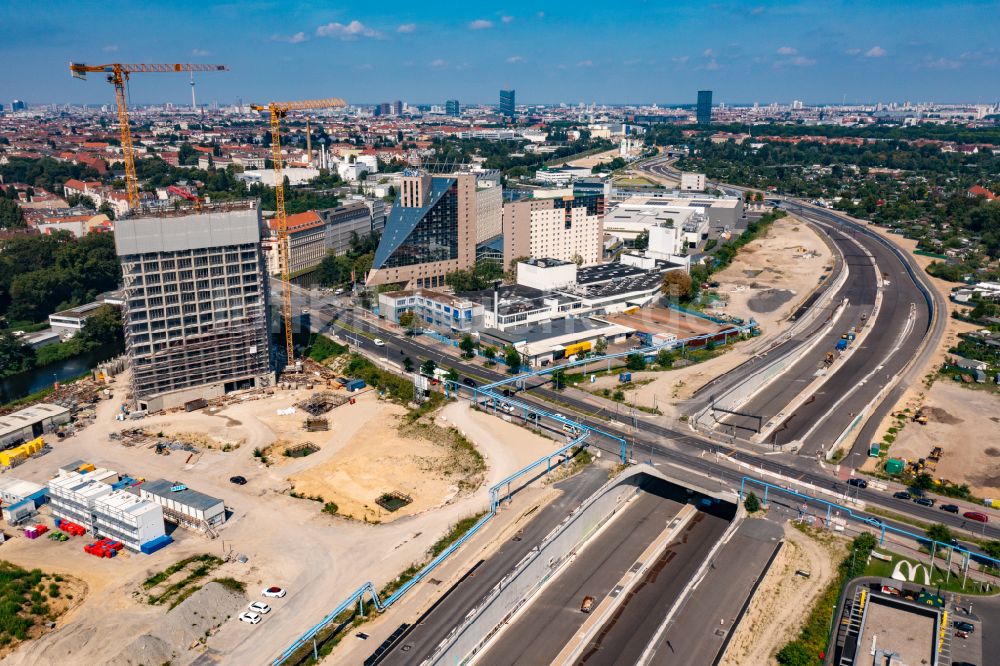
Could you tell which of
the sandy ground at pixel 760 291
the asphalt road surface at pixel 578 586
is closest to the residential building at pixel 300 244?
the sandy ground at pixel 760 291

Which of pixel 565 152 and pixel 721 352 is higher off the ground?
pixel 565 152

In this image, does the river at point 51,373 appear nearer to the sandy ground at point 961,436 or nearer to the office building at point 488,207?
the office building at point 488,207

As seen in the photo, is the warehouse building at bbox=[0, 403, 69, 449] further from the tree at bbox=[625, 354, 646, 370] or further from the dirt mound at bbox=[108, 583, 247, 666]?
the tree at bbox=[625, 354, 646, 370]

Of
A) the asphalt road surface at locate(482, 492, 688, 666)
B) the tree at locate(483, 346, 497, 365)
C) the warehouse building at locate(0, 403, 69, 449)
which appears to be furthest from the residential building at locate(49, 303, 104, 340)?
the asphalt road surface at locate(482, 492, 688, 666)

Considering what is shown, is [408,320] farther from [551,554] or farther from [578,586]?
[578,586]

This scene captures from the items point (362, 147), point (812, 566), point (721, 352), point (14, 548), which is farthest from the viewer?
point (362, 147)

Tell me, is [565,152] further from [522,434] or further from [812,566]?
[812,566]

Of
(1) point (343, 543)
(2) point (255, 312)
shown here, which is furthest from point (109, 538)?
(2) point (255, 312)
